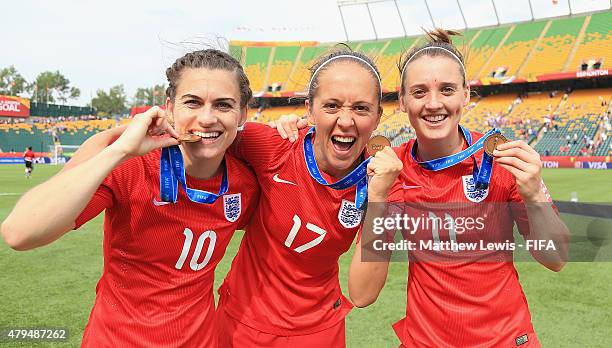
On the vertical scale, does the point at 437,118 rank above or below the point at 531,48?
below

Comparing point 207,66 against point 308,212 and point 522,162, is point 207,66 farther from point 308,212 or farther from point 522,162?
point 522,162

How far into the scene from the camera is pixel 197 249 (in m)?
2.52

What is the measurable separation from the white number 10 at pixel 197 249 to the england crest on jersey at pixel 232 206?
144mm

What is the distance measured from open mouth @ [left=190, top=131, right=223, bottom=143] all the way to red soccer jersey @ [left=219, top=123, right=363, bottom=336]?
45 centimetres

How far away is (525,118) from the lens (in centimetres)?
3728

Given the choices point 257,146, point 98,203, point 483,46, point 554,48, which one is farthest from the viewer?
point 483,46

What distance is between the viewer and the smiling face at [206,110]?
2.38 meters

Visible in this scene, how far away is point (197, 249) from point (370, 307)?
324 centimetres

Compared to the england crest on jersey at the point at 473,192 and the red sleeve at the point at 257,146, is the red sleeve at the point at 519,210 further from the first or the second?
the red sleeve at the point at 257,146

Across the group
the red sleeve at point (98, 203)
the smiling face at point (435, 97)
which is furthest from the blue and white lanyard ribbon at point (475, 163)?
the red sleeve at point (98, 203)

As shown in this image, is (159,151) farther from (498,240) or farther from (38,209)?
(498,240)

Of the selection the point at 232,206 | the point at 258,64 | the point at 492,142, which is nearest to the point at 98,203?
the point at 232,206

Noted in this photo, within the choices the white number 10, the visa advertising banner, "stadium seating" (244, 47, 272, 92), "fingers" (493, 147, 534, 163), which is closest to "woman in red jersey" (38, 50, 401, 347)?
the white number 10

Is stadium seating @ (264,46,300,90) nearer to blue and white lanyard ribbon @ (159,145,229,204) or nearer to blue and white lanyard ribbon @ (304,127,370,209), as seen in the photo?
blue and white lanyard ribbon @ (304,127,370,209)
